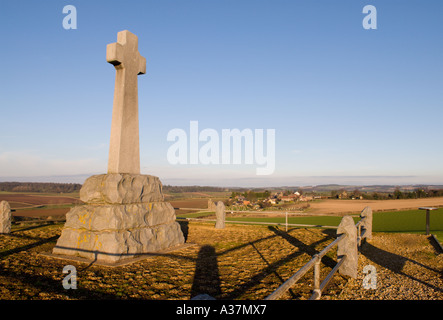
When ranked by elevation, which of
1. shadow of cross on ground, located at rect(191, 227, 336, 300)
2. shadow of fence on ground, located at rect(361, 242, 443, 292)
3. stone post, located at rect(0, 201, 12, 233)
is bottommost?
shadow of fence on ground, located at rect(361, 242, 443, 292)

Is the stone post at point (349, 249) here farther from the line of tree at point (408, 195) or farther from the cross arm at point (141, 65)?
the line of tree at point (408, 195)

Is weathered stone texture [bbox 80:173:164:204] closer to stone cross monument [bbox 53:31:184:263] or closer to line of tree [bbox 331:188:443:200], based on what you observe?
stone cross monument [bbox 53:31:184:263]

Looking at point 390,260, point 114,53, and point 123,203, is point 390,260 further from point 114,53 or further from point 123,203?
point 114,53

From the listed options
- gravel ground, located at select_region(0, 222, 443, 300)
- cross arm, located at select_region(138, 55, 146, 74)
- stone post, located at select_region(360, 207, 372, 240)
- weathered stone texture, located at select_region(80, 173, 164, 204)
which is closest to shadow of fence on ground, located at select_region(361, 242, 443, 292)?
gravel ground, located at select_region(0, 222, 443, 300)

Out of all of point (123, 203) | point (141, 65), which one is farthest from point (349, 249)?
point (141, 65)

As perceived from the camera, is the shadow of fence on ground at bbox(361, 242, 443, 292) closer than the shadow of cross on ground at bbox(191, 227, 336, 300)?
No

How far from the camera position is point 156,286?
5.34 metres

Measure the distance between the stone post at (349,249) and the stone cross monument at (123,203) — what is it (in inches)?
191

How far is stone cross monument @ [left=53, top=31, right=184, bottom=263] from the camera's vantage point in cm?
739

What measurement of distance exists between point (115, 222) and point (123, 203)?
642mm

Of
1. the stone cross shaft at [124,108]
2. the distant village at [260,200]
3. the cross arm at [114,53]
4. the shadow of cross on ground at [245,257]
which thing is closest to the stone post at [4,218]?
the stone cross shaft at [124,108]

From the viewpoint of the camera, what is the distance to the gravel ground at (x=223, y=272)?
16.4 ft
